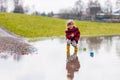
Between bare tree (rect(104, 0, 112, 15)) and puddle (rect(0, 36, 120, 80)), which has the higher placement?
puddle (rect(0, 36, 120, 80))

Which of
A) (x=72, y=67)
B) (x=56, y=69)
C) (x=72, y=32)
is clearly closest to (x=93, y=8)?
(x=72, y=32)

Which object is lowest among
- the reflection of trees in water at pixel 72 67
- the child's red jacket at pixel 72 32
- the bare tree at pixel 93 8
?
the bare tree at pixel 93 8

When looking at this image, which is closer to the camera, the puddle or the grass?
the puddle

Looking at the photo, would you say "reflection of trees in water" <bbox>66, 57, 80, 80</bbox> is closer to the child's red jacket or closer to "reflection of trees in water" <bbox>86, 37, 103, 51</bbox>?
the child's red jacket

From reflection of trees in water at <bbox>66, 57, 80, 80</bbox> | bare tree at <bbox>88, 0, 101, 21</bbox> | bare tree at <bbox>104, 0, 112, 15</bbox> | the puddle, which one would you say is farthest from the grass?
bare tree at <bbox>104, 0, 112, 15</bbox>

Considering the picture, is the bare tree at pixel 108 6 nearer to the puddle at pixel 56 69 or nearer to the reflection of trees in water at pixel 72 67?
the puddle at pixel 56 69

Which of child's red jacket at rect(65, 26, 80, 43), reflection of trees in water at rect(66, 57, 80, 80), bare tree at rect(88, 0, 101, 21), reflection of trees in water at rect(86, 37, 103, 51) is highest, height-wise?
child's red jacket at rect(65, 26, 80, 43)

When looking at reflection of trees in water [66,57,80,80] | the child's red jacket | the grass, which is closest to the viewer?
reflection of trees in water [66,57,80,80]

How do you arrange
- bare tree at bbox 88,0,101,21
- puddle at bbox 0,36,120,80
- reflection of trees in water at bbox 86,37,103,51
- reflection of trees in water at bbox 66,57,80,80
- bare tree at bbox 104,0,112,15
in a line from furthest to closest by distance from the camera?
bare tree at bbox 104,0,112,15, bare tree at bbox 88,0,101,21, reflection of trees in water at bbox 86,37,103,51, reflection of trees in water at bbox 66,57,80,80, puddle at bbox 0,36,120,80

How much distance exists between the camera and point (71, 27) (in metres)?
17.1

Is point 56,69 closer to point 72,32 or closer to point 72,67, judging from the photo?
point 72,67

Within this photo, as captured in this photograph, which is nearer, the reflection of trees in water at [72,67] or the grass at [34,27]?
the reflection of trees in water at [72,67]

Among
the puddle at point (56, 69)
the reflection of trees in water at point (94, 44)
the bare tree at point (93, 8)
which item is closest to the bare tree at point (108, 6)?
the bare tree at point (93, 8)

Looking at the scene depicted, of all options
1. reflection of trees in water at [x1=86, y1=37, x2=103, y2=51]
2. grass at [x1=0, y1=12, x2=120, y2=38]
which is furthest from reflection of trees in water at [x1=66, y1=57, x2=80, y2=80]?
grass at [x1=0, y1=12, x2=120, y2=38]
